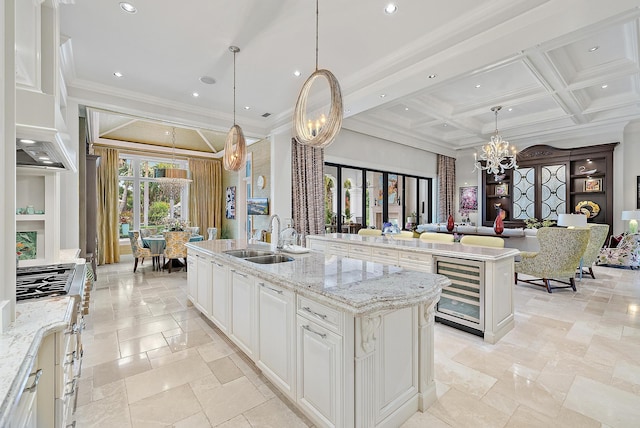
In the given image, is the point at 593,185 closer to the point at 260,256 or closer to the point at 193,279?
the point at 260,256

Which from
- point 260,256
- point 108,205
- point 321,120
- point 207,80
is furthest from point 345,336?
point 108,205

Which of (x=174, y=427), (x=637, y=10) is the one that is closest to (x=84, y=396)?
(x=174, y=427)

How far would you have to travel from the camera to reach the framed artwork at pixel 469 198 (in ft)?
30.6

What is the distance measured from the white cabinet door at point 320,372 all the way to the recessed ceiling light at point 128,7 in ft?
10.8

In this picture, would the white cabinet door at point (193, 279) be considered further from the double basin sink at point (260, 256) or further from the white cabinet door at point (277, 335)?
the white cabinet door at point (277, 335)

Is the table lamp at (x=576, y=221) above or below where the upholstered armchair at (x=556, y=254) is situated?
above

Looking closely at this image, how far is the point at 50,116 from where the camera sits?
58.3 inches

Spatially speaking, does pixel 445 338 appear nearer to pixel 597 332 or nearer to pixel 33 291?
pixel 597 332

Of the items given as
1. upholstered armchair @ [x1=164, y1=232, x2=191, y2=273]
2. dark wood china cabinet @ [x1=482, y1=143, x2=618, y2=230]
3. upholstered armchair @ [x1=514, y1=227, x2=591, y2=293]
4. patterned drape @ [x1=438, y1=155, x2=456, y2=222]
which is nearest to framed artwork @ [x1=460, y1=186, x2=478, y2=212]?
patterned drape @ [x1=438, y1=155, x2=456, y2=222]

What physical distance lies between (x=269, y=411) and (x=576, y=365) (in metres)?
2.58

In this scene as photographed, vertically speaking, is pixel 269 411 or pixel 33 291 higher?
pixel 33 291

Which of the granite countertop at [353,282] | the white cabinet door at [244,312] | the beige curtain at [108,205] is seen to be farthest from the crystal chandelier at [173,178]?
the granite countertop at [353,282]

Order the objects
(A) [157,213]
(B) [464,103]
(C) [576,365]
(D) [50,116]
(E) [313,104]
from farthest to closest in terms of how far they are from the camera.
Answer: (A) [157,213] → (B) [464,103] → (E) [313,104] → (C) [576,365] → (D) [50,116]

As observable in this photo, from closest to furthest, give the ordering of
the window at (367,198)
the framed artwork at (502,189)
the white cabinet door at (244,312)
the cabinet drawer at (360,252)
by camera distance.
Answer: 1. the white cabinet door at (244,312)
2. the cabinet drawer at (360,252)
3. the window at (367,198)
4. the framed artwork at (502,189)
